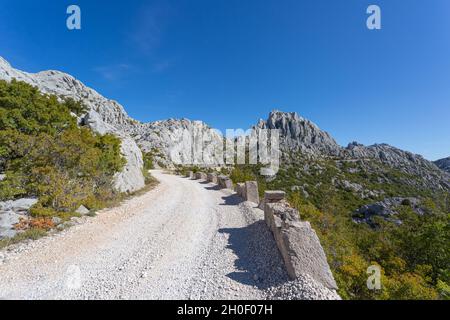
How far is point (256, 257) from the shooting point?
5.07 m

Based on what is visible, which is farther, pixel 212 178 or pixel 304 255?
pixel 212 178

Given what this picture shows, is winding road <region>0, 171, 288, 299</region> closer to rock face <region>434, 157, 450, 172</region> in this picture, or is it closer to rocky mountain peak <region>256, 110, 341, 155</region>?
rocky mountain peak <region>256, 110, 341, 155</region>

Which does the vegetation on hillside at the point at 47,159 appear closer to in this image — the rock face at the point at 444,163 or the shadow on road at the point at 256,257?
the shadow on road at the point at 256,257

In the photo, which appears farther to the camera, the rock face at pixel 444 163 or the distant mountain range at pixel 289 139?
the rock face at pixel 444 163

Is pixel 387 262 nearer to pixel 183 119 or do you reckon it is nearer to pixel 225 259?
pixel 225 259

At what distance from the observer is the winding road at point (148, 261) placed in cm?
379

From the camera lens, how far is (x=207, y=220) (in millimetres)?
8195

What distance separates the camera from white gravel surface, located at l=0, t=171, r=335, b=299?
12.3ft

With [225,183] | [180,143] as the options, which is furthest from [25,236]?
[180,143]

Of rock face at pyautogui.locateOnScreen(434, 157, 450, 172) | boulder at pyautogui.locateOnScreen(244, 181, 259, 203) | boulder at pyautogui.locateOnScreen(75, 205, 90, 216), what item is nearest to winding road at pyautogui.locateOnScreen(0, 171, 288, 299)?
boulder at pyautogui.locateOnScreen(75, 205, 90, 216)

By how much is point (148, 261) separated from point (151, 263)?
0.15 meters

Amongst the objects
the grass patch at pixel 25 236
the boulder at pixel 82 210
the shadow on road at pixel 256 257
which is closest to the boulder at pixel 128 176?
the boulder at pixel 82 210

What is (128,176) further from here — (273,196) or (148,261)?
(148,261)

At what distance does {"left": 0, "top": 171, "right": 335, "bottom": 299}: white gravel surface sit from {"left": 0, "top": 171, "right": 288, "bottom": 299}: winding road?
0.05 ft
